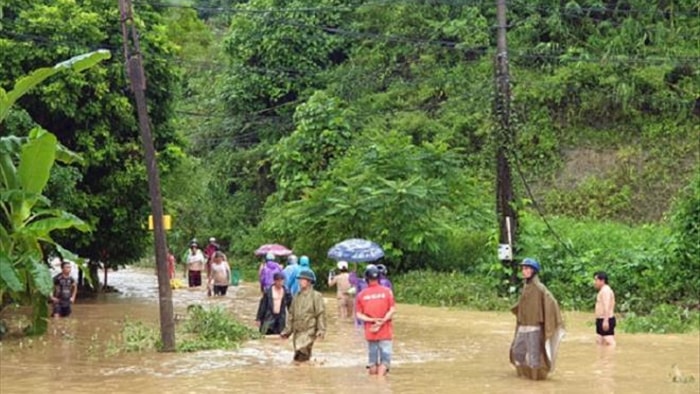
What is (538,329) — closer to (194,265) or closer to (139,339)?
(139,339)

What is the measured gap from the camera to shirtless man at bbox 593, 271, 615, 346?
1777cm

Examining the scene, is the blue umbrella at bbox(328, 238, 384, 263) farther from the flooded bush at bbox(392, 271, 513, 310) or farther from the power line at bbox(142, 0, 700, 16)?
the power line at bbox(142, 0, 700, 16)

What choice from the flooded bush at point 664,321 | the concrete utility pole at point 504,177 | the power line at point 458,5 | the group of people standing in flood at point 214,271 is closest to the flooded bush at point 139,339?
the group of people standing in flood at point 214,271

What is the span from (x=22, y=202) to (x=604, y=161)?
24.4m

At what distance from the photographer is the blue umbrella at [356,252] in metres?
24.8

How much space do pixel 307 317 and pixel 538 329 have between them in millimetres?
3372

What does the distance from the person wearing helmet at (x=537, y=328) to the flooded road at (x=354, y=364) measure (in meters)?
0.28

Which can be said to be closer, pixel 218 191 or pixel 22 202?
pixel 22 202

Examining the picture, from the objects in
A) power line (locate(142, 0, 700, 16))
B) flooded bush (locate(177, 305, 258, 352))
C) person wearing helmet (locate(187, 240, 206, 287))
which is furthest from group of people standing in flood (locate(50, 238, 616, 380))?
power line (locate(142, 0, 700, 16))

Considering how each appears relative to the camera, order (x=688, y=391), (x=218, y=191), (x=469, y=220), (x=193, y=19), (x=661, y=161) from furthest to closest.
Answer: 1. (x=193, y=19)
2. (x=218, y=191)
3. (x=661, y=161)
4. (x=469, y=220)
5. (x=688, y=391)

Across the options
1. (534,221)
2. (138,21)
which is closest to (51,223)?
(138,21)

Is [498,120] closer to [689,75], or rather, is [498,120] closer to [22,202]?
[22,202]

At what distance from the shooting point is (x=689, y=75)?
37.8 metres

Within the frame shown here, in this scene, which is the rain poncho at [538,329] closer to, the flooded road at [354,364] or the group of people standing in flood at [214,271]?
the flooded road at [354,364]
